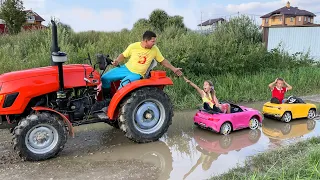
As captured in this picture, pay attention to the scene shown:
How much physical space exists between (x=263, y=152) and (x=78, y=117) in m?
2.81

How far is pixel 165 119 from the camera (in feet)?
18.8

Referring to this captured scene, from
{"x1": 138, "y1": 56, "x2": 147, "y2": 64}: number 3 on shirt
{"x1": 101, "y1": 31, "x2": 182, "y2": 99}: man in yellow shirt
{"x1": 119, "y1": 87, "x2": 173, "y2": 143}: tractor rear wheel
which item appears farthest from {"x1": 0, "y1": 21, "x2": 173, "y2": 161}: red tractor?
{"x1": 138, "y1": 56, "x2": 147, "y2": 64}: number 3 on shirt

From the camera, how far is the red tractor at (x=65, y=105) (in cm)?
471

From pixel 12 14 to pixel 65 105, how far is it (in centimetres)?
2245

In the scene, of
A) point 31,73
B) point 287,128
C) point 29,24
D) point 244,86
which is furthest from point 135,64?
point 29,24

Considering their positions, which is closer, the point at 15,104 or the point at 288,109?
the point at 15,104

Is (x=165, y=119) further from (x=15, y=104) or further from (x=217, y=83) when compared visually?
(x=217, y=83)

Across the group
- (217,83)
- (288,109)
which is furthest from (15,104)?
(217,83)

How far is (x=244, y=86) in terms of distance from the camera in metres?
9.43

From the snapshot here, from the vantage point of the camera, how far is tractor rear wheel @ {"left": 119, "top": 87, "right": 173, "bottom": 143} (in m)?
5.37

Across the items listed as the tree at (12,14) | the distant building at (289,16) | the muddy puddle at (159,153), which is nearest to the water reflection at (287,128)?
the muddy puddle at (159,153)

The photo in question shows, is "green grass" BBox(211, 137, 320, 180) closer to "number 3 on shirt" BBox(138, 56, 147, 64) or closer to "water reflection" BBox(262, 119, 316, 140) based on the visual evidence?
"water reflection" BBox(262, 119, 316, 140)

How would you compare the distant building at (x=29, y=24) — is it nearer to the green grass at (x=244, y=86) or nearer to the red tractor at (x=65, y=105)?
the green grass at (x=244, y=86)

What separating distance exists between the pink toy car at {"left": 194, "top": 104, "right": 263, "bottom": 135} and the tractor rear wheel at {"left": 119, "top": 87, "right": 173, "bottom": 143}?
0.77 meters
